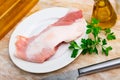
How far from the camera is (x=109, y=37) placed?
2.03 ft

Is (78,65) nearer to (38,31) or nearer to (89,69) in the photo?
(89,69)

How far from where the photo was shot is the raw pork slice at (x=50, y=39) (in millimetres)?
620

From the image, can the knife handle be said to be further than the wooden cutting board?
No

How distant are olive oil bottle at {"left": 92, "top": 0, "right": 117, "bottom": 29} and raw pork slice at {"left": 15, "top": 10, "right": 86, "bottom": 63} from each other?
46mm

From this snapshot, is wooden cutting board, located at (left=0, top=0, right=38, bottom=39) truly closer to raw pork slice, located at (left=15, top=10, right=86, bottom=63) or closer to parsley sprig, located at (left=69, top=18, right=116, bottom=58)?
raw pork slice, located at (left=15, top=10, right=86, bottom=63)

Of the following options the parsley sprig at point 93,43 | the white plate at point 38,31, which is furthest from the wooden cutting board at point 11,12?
the parsley sprig at point 93,43

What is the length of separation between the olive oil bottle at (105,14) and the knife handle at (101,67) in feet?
0.39

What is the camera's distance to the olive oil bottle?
0.65 meters

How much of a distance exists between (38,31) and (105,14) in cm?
20

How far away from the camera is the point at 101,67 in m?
0.57

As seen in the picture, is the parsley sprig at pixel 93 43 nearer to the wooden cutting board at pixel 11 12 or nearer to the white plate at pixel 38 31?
the white plate at pixel 38 31

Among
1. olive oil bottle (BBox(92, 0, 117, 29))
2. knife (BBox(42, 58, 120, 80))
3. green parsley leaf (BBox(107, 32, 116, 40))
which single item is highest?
olive oil bottle (BBox(92, 0, 117, 29))

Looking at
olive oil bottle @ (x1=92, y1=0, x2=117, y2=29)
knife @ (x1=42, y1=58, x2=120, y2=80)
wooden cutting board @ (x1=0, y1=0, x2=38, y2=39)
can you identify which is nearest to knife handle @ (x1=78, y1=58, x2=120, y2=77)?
knife @ (x1=42, y1=58, x2=120, y2=80)

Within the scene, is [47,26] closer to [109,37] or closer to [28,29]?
[28,29]
